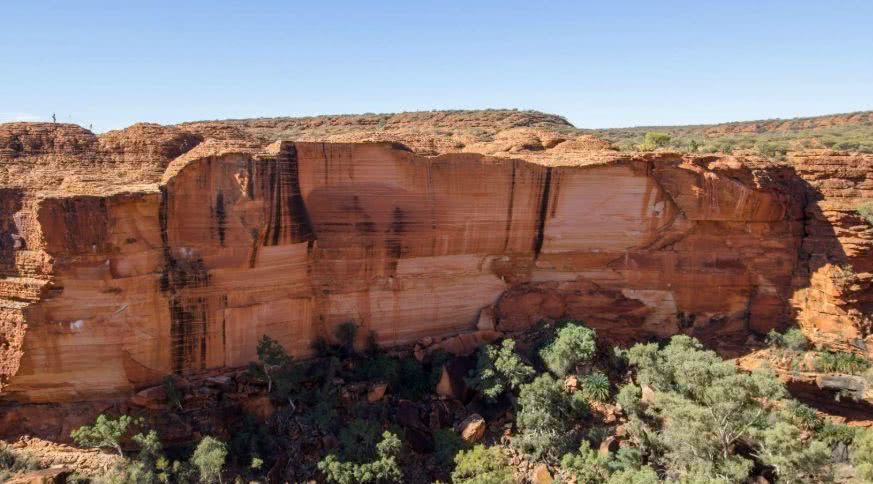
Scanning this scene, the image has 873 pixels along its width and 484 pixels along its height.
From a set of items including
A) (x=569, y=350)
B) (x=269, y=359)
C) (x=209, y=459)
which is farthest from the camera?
(x=569, y=350)

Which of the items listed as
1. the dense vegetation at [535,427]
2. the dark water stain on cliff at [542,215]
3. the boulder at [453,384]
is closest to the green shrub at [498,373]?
the dense vegetation at [535,427]

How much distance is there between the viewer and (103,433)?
1482 cm

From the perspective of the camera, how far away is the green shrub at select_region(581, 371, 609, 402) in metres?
18.1

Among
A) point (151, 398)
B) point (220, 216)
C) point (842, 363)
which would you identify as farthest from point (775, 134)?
point (151, 398)

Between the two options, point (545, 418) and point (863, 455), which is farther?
point (545, 418)

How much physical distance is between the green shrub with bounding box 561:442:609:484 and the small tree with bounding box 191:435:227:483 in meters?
9.98

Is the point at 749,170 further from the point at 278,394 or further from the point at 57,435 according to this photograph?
the point at 57,435

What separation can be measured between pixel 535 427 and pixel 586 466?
1870mm

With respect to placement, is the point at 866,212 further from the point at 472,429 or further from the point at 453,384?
the point at 472,429

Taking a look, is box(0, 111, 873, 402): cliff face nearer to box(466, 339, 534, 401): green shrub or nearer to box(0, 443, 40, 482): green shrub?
box(0, 443, 40, 482): green shrub

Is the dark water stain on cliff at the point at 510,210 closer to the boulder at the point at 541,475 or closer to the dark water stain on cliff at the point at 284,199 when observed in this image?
the dark water stain on cliff at the point at 284,199

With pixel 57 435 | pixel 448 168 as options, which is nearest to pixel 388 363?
pixel 448 168

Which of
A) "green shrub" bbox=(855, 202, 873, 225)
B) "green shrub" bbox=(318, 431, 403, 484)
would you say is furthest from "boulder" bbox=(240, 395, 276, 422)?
"green shrub" bbox=(855, 202, 873, 225)

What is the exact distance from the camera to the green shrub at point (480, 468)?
1480 centimetres
